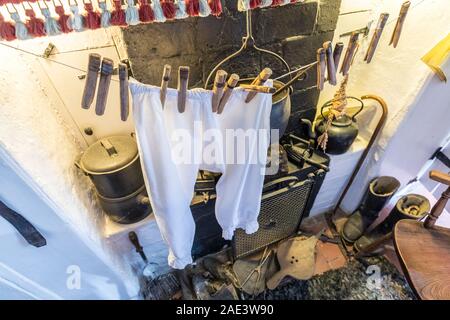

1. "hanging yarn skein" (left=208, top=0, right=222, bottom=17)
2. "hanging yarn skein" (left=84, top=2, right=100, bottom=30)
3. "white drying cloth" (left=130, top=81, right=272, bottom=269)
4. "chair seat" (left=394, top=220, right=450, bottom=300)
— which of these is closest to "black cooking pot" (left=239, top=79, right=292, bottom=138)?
"white drying cloth" (left=130, top=81, right=272, bottom=269)

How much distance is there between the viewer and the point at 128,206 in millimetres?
1024

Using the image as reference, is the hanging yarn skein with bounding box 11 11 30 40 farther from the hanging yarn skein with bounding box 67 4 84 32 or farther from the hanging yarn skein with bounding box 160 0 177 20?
the hanging yarn skein with bounding box 160 0 177 20

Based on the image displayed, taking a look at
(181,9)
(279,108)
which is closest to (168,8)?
(181,9)

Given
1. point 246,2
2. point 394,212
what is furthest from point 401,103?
point 246,2

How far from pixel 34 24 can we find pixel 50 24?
34mm

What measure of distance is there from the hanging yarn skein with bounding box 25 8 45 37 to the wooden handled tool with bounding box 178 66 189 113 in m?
0.35

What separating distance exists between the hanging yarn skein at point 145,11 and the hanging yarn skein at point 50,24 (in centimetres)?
20

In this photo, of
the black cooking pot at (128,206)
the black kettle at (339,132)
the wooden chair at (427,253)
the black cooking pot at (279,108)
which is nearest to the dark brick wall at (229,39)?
the black cooking pot at (279,108)

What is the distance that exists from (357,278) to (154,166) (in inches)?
58.9

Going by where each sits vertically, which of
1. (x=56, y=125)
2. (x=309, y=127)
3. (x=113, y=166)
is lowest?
(x=309, y=127)

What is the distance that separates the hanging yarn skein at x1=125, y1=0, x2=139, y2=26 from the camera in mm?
589

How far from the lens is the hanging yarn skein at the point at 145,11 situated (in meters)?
0.61

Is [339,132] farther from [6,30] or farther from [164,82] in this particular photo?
[6,30]

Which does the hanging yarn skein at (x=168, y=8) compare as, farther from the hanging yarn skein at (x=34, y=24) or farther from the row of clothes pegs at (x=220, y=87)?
the hanging yarn skein at (x=34, y=24)
